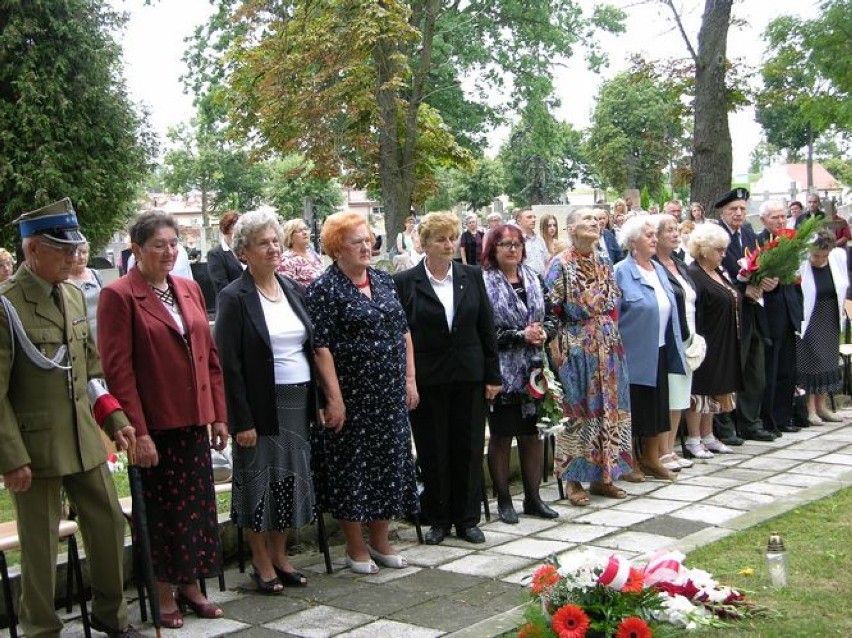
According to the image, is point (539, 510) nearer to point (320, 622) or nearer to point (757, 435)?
point (320, 622)

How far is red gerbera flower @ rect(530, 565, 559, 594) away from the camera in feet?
14.9

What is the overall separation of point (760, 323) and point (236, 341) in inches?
230

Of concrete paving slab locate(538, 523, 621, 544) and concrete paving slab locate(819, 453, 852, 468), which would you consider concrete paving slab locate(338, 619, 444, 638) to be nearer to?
concrete paving slab locate(538, 523, 621, 544)

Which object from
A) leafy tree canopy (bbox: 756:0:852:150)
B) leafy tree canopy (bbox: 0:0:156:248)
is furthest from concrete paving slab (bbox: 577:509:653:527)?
leafy tree canopy (bbox: 0:0:156:248)

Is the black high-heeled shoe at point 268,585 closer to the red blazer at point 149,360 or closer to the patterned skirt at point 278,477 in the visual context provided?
the patterned skirt at point 278,477

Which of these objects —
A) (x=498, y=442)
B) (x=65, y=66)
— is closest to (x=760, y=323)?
(x=498, y=442)

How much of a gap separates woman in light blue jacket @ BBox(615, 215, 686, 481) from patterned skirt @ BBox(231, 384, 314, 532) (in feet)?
10.2

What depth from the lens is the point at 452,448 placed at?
679cm

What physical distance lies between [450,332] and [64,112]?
25.0 m

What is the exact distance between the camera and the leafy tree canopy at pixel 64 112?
28.3 m

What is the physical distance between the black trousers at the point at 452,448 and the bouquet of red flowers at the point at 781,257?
3902 mm

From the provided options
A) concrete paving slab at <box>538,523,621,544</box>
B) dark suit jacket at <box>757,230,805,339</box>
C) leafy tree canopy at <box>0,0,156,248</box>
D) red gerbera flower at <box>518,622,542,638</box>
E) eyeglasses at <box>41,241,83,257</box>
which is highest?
leafy tree canopy at <box>0,0,156,248</box>

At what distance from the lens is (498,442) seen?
724 cm

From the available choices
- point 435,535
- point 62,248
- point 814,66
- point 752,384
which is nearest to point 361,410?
point 435,535
